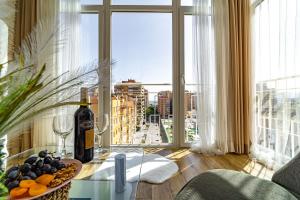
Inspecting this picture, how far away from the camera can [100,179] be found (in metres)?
1.28

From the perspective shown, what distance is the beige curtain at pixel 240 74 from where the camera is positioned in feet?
10.4

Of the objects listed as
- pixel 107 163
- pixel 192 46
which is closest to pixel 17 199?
pixel 107 163

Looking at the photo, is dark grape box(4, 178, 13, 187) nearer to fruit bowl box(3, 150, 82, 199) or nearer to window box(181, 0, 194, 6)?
fruit bowl box(3, 150, 82, 199)

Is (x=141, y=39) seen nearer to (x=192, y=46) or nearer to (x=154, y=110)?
(x=192, y=46)

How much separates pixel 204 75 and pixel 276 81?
0.94 metres

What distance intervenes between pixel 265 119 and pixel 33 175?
2.69 meters

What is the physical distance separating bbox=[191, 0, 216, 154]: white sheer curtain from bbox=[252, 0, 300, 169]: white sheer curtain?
537 millimetres

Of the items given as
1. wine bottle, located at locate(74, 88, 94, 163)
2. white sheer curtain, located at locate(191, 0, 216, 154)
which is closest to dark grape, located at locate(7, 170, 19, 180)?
wine bottle, located at locate(74, 88, 94, 163)

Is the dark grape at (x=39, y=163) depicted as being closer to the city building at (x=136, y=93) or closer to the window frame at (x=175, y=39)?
the window frame at (x=175, y=39)

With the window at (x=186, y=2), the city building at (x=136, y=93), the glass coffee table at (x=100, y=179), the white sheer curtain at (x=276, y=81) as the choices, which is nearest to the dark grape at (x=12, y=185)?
the glass coffee table at (x=100, y=179)

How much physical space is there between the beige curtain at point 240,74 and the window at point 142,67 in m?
0.89

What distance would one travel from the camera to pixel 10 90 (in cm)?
44

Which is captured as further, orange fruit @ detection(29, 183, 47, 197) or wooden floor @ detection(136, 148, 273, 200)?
wooden floor @ detection(136, 148, 273, 200)

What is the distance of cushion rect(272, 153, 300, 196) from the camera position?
106cm
